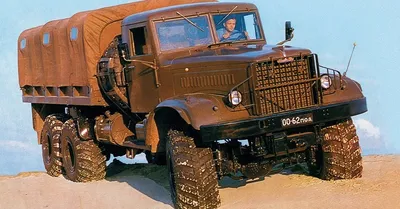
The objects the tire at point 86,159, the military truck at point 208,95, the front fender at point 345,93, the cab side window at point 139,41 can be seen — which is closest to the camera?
the military truck at point 208,95

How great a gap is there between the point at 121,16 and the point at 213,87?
12.7 ft

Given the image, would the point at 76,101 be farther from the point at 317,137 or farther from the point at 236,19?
the point at 317,137

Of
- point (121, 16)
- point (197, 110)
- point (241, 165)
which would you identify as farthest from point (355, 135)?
point (121, 16)

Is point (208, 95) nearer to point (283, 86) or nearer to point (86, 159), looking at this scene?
point (283, 86)

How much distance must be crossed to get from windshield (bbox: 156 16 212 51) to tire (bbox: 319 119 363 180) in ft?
7.02

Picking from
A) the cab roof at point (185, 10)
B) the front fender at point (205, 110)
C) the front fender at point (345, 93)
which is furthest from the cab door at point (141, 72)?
the front fender at point (345, 93)

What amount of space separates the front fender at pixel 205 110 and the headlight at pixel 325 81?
120 centimetres

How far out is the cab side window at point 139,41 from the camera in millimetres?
11961

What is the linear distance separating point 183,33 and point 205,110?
2.07m

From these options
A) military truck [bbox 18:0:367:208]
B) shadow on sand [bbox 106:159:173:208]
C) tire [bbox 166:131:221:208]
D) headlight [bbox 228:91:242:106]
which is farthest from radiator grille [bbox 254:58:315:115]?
shadow on sand [bbox 106:159:173:208]

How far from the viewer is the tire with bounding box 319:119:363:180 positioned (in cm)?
1102

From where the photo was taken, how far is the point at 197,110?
9.98 m

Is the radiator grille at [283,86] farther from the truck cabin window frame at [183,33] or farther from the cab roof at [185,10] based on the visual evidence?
the cab roof at [185,10]

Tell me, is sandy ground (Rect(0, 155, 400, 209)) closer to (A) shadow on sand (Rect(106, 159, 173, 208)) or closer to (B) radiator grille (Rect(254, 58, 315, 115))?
(A) shadow on sand (Rect(106, 159, 173, 208))
